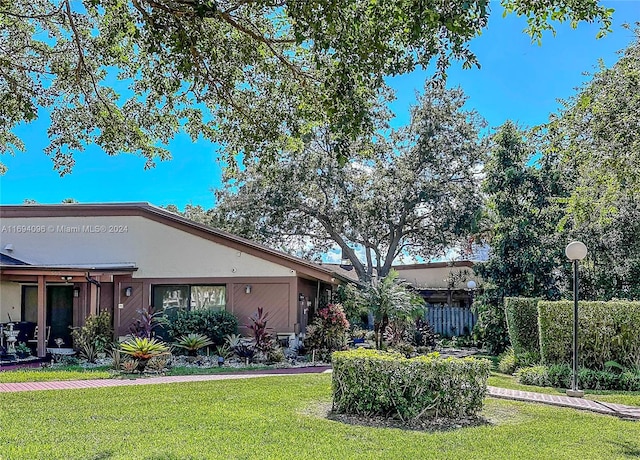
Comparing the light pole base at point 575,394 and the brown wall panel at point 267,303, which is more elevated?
the brown wall panel at point 267,303

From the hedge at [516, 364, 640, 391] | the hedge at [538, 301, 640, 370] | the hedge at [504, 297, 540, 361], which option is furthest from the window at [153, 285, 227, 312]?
the hedge at [538, 301, 640, 370]

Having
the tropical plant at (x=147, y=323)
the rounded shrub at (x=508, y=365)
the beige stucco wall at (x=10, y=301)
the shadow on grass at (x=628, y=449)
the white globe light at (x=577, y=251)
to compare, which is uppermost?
the white globe light at (x=577, y=251)

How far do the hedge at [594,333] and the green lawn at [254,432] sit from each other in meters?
3.77

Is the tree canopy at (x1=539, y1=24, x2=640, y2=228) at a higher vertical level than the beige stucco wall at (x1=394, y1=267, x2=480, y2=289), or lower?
higher

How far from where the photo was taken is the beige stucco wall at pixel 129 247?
17078 mm

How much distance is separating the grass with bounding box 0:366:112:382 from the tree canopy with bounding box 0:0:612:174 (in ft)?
16.6

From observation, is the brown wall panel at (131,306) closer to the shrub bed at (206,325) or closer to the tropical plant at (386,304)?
the shrub bed at (206,325)

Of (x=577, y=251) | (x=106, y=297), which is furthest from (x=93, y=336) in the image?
(x=577, y=251)

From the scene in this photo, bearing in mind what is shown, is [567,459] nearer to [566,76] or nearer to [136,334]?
[566,76]

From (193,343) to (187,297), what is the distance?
2.35 metres

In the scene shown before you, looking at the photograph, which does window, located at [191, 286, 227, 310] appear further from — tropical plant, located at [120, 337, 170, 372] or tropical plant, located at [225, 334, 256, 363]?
tropical plant, located at [120, 337, 170, 372]

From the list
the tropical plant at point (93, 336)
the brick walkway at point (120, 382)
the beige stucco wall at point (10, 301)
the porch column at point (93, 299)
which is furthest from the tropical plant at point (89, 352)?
the brick walkway at point (120, 382)

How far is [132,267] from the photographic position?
1703 centimetres

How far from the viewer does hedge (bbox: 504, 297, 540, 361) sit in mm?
14742
